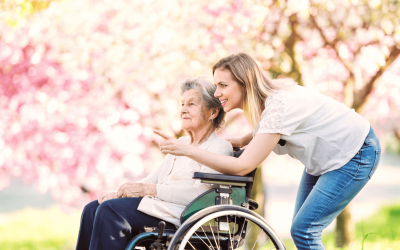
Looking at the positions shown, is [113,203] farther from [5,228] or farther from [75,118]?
Result: [5,228]

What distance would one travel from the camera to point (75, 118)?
402 centimetres

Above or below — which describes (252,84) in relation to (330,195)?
above

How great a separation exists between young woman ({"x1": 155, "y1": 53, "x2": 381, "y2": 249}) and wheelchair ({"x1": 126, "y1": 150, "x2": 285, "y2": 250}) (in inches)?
3.3

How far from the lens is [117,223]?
1.79m

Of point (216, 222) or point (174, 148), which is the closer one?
point (174, 148)

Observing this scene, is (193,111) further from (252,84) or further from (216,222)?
(216,222)

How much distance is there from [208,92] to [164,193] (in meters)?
0.64

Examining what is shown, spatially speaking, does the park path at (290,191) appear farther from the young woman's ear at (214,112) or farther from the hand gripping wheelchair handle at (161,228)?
the hand gripping wheelchair handle at (161,228)

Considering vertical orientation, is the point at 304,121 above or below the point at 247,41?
below

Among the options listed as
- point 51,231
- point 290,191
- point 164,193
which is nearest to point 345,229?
point 164,193

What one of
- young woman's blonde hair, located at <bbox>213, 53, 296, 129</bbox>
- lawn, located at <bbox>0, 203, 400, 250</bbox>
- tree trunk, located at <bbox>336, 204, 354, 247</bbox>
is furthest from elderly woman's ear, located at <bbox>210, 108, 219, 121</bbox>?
lawn, located at <bbox>0, 203, 400, 250</bbox>

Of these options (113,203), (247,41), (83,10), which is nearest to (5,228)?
(83,10)

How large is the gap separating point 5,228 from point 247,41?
16.4 feet

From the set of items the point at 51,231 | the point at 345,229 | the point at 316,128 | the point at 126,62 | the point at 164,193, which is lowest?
the point at 345,229
